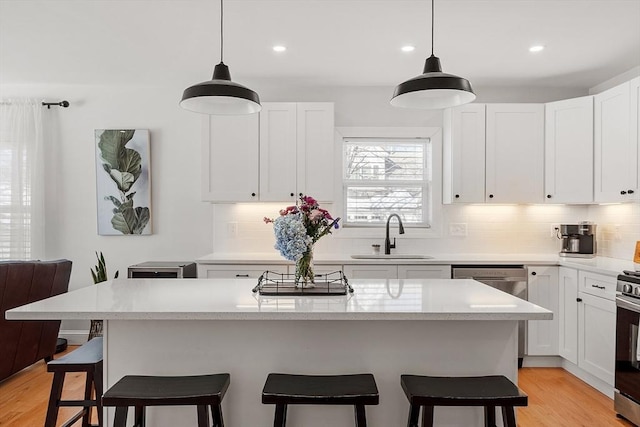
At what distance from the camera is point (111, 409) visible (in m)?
2.06

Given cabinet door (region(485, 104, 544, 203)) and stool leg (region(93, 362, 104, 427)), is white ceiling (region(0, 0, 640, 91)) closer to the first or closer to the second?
cabinet door (region(485, 104, 544, 203))

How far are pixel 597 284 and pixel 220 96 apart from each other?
3002 millimetres

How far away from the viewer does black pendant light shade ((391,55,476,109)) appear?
1.99 m

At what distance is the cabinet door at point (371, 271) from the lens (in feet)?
12.4

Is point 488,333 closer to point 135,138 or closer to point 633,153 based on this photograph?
point 633,153

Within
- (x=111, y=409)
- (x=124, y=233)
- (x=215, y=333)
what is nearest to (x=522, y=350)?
(x=215, y=333)

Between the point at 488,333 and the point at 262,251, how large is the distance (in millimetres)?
2704

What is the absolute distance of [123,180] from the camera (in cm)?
446

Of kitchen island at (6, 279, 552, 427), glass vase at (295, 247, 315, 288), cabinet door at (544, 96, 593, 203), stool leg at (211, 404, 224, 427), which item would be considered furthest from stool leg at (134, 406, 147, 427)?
cabinet door at (544, 96, 593, 203)

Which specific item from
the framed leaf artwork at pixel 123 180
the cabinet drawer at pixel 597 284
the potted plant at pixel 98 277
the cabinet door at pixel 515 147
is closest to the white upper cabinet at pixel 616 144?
the cabinet door at pixel 515 147

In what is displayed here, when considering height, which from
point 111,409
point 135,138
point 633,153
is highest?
point 135,138

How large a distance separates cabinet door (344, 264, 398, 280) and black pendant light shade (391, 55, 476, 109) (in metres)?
1.73

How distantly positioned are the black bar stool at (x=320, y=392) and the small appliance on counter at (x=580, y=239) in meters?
3.02

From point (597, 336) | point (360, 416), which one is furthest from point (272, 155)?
point (597, 336)
